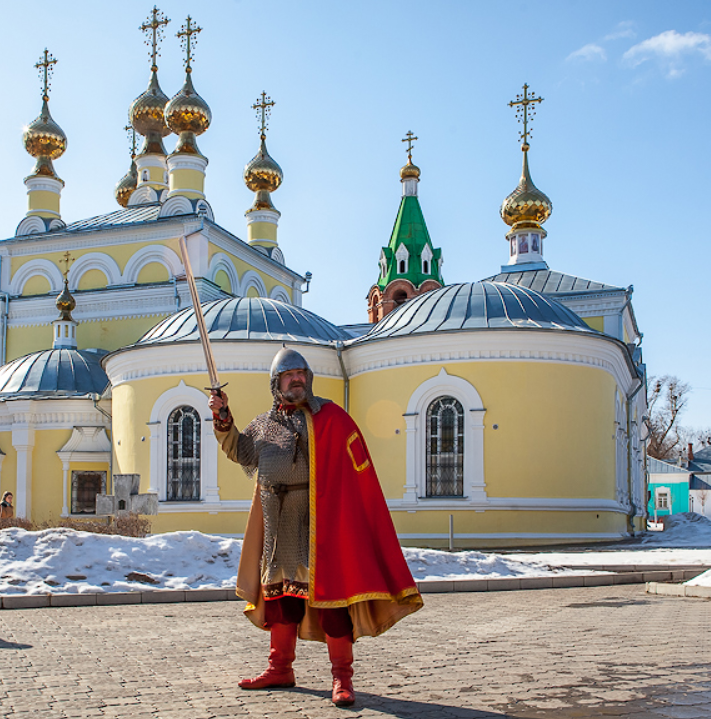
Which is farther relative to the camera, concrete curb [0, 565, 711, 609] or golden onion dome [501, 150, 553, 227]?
golden onion dome [501, 150, 553, 227]

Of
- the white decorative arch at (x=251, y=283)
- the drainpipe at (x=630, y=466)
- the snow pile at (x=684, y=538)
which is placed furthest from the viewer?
the white decorative arch at (x=251, y=283)

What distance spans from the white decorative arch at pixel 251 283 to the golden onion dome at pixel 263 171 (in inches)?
147

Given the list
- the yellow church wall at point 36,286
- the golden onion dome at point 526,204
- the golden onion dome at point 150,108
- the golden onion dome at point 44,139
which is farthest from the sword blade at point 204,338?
the golden onion dome at point 150,108

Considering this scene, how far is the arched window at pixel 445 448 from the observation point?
56.4ft

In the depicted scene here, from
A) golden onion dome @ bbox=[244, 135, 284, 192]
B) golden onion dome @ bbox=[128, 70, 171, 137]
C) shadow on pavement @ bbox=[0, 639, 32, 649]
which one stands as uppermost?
golden onion dome @ bbox=[128, 70, 171, 137]

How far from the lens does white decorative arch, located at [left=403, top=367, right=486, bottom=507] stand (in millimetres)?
16906

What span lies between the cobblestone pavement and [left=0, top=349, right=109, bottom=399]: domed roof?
15.8 metres

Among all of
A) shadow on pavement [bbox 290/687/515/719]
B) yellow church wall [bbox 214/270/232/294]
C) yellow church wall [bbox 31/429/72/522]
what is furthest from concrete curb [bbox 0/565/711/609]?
yellow church wall [bbox 214/270/232/294]

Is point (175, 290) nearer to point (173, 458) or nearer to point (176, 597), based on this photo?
point (173, 458)

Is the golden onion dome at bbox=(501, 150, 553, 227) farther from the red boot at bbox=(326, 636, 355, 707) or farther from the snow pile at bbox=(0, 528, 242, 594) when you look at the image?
the red boot at bbox=(326, 636, 355, 707)

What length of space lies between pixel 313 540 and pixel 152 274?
2356 centimetres

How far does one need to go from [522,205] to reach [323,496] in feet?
87.0

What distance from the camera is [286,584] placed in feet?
15.0

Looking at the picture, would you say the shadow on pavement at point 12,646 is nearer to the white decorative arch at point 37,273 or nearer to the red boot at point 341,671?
the red boot at point 341,671
